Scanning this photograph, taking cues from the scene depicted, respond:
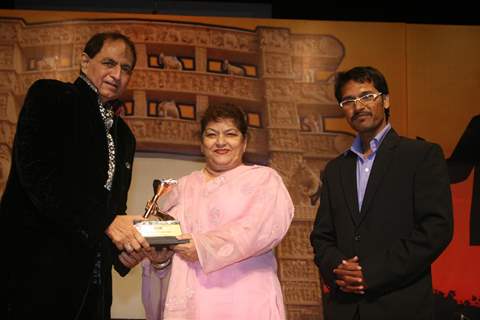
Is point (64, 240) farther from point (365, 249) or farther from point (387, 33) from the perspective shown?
point (387, 33)

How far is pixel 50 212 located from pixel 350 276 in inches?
48.6

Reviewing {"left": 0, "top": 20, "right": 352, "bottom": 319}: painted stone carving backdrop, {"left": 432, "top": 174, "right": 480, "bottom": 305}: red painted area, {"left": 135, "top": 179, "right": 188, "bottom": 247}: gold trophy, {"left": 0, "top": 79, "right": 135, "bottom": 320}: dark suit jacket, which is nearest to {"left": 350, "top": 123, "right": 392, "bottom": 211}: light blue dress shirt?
{"left": 135, "top": 179, "right": 188, "bottom": 247}: gold trophy

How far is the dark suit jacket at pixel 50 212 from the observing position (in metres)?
2.14

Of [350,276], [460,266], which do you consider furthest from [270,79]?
[350,276]

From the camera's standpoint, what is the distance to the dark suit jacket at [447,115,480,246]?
4430 millimetres

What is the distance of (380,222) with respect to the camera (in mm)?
2506

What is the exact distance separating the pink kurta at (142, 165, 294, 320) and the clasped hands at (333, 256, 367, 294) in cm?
28

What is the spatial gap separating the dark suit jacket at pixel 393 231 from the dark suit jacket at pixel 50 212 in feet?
3.43

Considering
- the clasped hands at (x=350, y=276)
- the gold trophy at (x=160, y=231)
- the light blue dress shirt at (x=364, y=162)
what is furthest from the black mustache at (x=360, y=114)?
the gold trophy at (x=160, y=231)

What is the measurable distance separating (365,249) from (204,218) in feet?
2.32

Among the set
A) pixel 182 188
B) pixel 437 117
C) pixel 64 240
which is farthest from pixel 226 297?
pixel 437 117

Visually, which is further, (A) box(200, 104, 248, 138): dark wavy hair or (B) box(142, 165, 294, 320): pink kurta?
(A) box(200, 104, 248, 138): dark wavy hair

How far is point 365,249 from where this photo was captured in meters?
2.50

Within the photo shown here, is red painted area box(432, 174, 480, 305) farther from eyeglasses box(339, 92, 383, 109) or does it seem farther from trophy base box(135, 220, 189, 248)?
trophy base box(135, 220, 189, 248)
